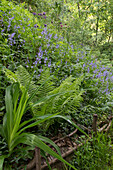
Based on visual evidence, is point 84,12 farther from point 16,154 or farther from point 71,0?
point 16,154

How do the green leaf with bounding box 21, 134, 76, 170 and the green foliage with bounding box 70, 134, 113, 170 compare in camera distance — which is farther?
the green foliage with bounding box 70, 134, 113, 170

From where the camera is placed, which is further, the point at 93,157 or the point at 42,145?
the point at 93,157

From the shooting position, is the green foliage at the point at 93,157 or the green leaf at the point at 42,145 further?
the green foliage at the point at 93,157

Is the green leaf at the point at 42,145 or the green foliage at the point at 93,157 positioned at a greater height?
the green leaf at the point at 42,145

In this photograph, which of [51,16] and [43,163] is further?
[51,16]

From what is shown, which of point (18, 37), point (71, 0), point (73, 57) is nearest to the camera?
point (18, 37)

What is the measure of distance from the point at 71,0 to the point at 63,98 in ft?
21.8

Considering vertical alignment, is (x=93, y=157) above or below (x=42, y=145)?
below

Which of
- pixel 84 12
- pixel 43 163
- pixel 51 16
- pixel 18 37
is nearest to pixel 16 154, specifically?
pixel 43 163

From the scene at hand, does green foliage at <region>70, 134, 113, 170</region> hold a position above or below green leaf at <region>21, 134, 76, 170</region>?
below

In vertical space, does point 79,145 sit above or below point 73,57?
below

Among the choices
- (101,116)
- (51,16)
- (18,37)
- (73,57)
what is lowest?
(101,116)

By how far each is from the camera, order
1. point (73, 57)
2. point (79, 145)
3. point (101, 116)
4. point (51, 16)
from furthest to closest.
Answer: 1. point (51, 16)
2. point (73, 57)
3. point (101, 116)
4. point (79, 145)

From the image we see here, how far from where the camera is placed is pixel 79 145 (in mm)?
1676
